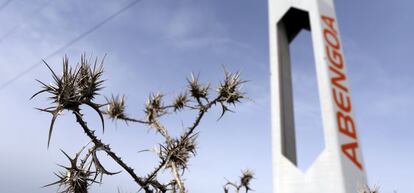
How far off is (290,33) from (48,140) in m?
2.45

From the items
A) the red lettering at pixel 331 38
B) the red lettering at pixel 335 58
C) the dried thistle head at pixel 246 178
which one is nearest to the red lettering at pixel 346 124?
the red lettering at pixel 335 58

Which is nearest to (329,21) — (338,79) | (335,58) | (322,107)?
(335,58)

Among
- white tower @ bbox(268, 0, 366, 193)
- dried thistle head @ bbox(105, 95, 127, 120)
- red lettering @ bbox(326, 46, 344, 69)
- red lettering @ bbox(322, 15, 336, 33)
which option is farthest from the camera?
dried thistle head @ bbox(105, 95, 127, 120)

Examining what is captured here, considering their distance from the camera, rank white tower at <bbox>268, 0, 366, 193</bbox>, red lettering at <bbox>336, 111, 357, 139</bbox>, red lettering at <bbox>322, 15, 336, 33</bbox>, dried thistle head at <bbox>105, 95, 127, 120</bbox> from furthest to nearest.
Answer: dried thistle head at <bbox>105, 95, 127, 120</bbox>
red lettering at <bbox>322, 15, 336, 33</bbox>
red lettering at <bbox>336, 111, 357, 139</bbox>
white tower at <bbox>268, 0, 366, 193</bbox>

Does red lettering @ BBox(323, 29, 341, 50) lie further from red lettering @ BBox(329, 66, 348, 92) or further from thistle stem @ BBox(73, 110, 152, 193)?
thistle stem @ BBox(73, 110, 152, 193)

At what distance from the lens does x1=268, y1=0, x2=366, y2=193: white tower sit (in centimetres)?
298

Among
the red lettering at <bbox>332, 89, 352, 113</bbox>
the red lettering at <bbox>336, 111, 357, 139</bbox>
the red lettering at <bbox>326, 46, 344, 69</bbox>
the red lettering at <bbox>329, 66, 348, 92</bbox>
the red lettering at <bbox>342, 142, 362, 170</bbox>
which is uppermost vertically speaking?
the red lettering at <bbox>326, 46, 344, 69</bbox>

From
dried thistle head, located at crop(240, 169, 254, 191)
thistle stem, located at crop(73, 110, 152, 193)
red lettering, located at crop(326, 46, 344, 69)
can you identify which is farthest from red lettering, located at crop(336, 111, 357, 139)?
dried thistle head, located at crop(240, 169, 254, 191)

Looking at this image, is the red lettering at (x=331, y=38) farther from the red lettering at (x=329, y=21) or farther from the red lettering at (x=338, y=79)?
the red lettering at (x=338, y=79)

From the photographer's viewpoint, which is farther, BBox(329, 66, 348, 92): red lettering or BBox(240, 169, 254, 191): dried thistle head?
BBox(240, 169, 254, 191): dried thistle head

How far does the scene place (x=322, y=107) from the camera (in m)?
3.12

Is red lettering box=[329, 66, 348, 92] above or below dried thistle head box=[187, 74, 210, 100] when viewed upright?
below

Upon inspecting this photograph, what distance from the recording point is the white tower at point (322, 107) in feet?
9.77

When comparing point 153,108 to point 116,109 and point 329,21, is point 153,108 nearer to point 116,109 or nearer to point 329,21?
point 116,109
